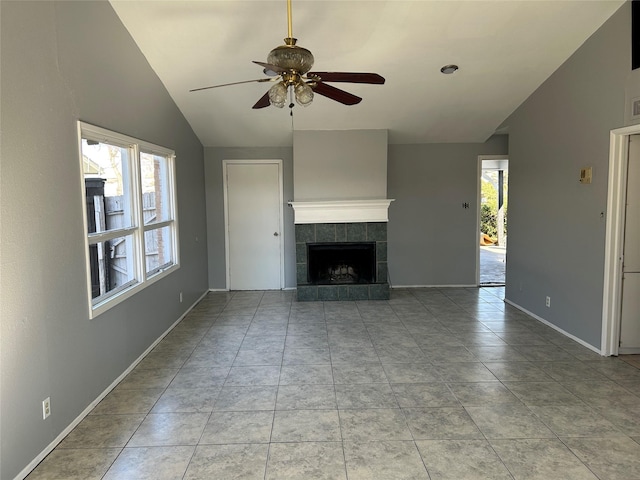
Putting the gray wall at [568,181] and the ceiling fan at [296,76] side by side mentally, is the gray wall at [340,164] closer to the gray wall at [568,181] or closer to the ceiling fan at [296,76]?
the gray wall at [568,181]

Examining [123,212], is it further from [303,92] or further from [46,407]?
[303,92]

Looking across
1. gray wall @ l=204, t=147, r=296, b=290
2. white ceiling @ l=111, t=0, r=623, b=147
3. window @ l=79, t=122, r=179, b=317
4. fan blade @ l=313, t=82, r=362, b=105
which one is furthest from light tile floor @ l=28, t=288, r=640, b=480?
white ceiling @ l=111, t=0, r=623, b=147

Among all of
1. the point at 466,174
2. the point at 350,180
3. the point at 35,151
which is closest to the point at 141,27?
the point at 35,151

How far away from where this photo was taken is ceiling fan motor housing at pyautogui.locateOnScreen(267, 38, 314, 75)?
2283 millimetres

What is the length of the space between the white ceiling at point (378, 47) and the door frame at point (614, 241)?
45.4 inches

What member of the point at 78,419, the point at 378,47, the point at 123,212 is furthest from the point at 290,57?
the point at 78,419

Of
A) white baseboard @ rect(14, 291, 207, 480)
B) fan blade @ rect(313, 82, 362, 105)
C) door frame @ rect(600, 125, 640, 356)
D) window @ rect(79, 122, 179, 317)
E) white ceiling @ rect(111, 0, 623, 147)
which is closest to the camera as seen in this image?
white baseboard @ rect(14, 291, 207, 480)

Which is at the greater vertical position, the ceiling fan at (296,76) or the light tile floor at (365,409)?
the ceiling fan at (296,76)

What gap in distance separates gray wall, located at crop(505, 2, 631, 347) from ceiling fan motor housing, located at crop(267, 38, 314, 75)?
2840mm

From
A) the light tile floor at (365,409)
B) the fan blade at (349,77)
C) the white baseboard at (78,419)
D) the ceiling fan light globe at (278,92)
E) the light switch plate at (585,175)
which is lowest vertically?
the light tile floor at (365,409)

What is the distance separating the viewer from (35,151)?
235 cm

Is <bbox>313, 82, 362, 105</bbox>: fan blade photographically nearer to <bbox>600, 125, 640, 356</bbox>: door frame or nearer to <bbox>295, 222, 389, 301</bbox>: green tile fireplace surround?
<bbox>600, 125, 640, 356</bbox>: door frame

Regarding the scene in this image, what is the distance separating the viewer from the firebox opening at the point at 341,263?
19.6 ft

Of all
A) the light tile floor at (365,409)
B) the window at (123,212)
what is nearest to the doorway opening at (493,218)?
the light tile floor at (365,409)
